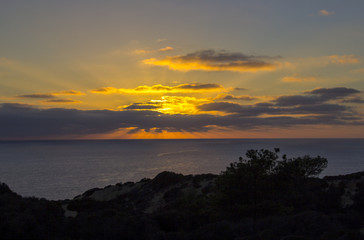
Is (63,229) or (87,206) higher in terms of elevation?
(63,229)

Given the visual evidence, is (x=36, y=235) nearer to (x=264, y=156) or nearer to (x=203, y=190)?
(x=264, y=156)

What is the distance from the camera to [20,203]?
19.3 meters

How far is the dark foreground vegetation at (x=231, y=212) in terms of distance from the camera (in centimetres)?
1620

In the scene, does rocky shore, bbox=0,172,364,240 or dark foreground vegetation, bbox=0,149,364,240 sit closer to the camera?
rocky shore, bbox=0,172,364,240

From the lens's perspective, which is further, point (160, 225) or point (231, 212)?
point (231, 212)

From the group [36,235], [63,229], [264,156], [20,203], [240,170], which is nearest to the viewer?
[36,235]

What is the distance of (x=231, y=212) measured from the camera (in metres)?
25.5

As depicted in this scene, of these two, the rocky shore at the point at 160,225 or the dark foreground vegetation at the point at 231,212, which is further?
the dark foreground vegetation at the point at 231,212

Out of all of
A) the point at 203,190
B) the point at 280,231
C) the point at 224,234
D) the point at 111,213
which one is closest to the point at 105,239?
the point at 111,213

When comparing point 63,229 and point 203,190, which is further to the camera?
point 203,190

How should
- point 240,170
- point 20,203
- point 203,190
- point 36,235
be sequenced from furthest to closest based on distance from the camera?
point 203,190 → point 240,170 → point 20,203 → point 36,235

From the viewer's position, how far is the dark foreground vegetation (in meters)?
16.2

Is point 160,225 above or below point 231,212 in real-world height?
above

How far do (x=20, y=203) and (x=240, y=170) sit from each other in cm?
1800
